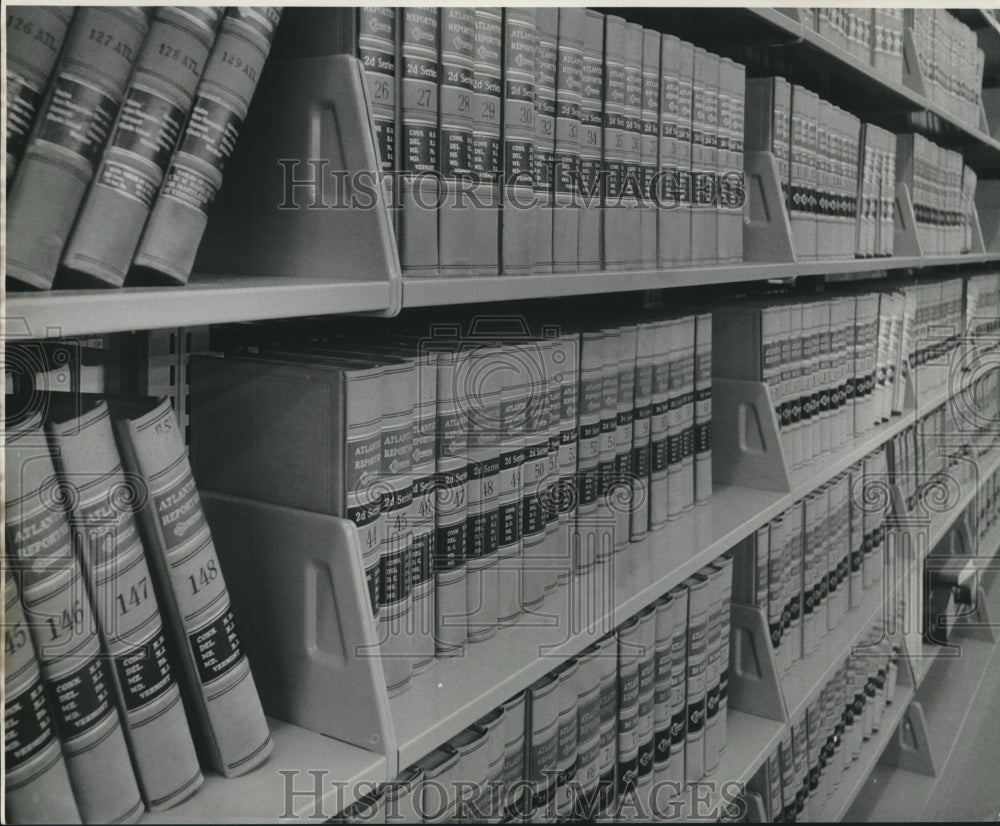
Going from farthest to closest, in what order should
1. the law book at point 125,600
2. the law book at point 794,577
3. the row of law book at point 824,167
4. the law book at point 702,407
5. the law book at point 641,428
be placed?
the law book at point 794,577 → the row of law book at point 824,167 → the law book at point 702,407 → the law book at point 641,428 → the law book at point 125,600

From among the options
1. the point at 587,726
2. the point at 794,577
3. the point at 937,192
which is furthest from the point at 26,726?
the point at 937,192

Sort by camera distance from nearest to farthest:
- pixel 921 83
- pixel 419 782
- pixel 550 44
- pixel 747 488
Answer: pixel 419 782 < pixel 550 44 < pixel 747 488 < pixel 921 83

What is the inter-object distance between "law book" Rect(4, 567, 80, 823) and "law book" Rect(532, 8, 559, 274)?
2.03 ft

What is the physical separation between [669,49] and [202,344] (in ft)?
2.34

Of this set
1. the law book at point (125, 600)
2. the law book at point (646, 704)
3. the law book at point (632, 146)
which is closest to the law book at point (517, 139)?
the law book at point (632, 146)

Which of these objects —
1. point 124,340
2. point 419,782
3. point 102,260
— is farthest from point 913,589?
point 102,260

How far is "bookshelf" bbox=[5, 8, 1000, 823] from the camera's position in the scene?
2.04ft

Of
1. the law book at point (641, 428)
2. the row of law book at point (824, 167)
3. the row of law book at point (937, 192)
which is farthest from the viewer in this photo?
the row of law book at point (937, 192)

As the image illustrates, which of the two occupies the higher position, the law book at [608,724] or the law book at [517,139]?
the law book at [517,139]

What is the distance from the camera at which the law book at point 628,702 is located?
48.9 inches

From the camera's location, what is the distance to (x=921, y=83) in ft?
7.47

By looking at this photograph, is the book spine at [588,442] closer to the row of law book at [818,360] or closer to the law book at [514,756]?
the law book at [514,756]

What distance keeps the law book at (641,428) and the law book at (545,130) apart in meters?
0.30

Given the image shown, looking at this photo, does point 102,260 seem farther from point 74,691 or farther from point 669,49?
point 669,49
